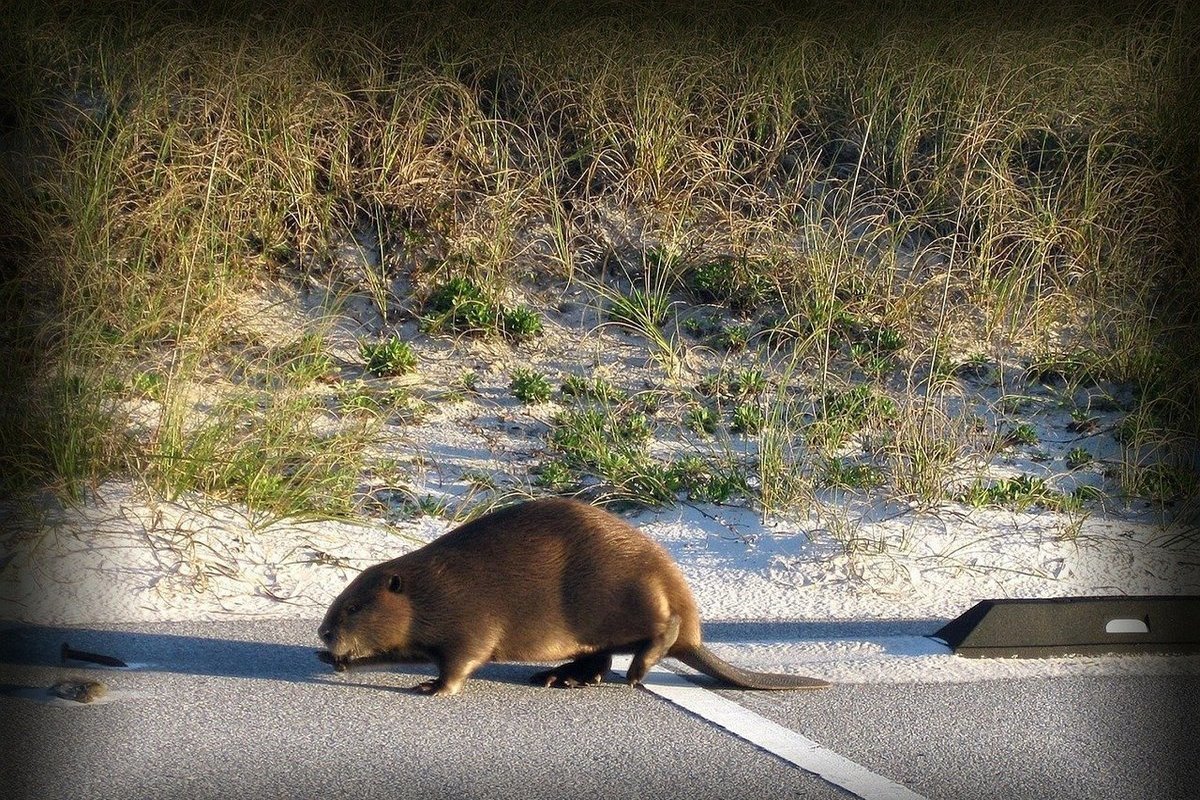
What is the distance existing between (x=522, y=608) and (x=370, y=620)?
497mm

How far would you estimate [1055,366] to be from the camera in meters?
9.16

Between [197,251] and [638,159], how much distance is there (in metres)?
3.40

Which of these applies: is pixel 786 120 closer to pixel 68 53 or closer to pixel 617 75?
pixel 617 75

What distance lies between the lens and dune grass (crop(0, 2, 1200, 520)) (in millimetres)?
8930

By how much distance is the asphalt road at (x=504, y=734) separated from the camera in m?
3.58

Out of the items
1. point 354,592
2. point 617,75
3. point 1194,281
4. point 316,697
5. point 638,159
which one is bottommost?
point 316,697

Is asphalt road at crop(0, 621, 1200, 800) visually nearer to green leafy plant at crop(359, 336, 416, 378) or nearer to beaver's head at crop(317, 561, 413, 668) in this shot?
beaver's head at crop(317, 561, 413, 668)

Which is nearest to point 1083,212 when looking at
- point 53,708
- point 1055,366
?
point 1055,366

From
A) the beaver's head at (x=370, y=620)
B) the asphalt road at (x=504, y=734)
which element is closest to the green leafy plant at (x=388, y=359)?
the asphalt road at (x=504, y=734)

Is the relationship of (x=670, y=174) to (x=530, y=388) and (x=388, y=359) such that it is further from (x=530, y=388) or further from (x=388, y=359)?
(x=388, y=359)

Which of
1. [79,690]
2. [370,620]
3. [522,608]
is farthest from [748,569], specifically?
[79,690]

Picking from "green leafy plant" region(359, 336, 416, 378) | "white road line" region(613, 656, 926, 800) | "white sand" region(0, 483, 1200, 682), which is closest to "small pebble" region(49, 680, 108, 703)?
"white sand" region(0, 483, 1200, 682)

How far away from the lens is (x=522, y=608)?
14.2 ft

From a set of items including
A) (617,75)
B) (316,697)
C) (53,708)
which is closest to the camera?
(53,708)
